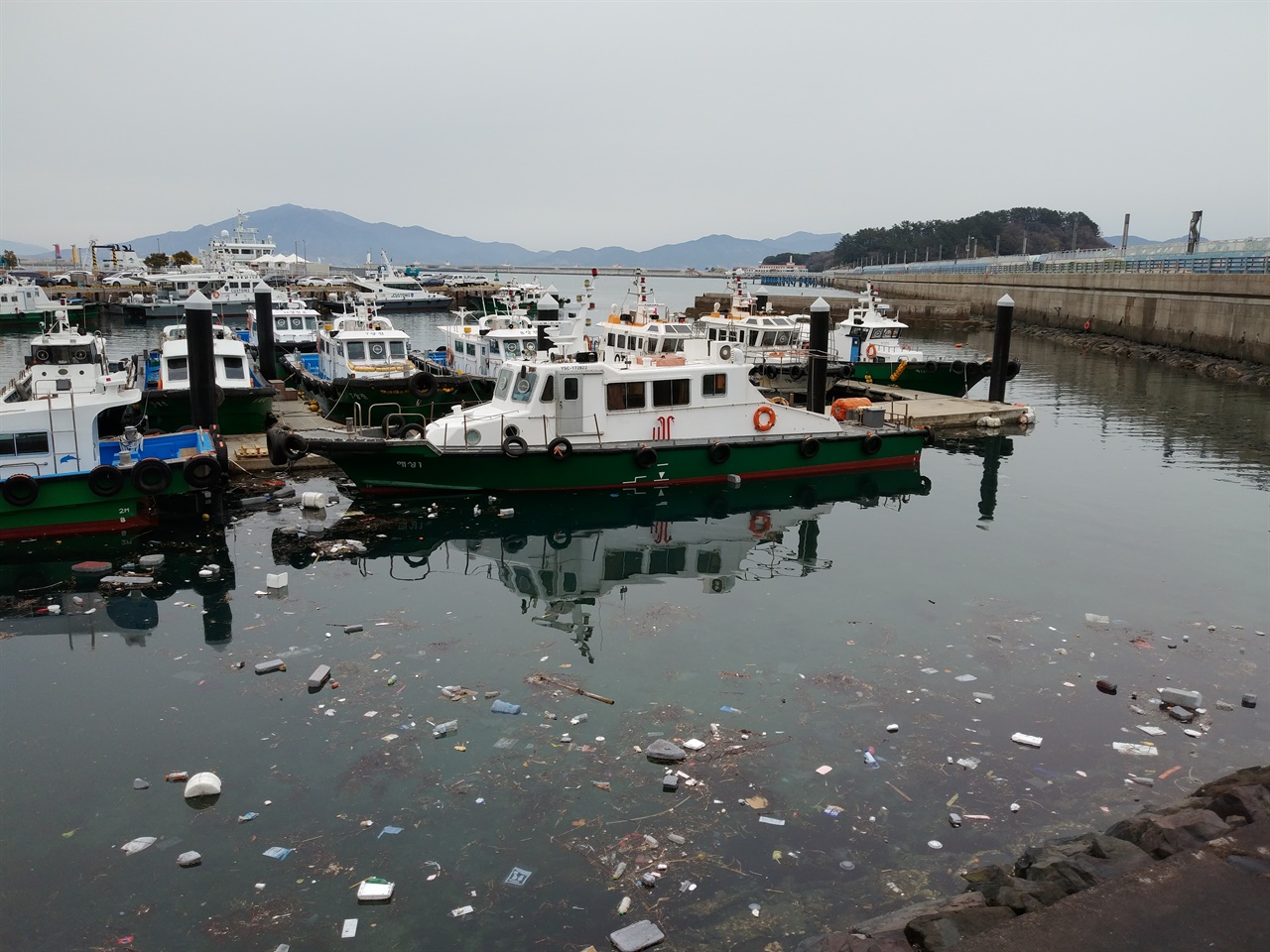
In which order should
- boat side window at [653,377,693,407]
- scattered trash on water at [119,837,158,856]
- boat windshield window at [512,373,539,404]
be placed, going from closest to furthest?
scattered trash on water at [119,837,158,856] < boat windshield window at [512,373,539,404] < boat side window at [653,377,693,407]

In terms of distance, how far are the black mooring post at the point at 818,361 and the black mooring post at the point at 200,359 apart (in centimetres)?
1337

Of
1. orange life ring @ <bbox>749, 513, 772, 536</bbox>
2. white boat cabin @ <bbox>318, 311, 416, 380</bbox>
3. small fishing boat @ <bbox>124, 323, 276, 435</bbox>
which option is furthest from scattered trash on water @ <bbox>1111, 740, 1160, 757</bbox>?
white boat cabin @ <bbox>318, 311, 416, 380</bbox>

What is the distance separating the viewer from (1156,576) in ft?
42.1

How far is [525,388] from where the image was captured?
16.6m

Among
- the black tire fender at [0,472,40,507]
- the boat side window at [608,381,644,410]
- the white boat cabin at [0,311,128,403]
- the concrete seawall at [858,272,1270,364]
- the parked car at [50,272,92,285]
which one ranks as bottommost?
the black tire fender at [0,472,40,507]

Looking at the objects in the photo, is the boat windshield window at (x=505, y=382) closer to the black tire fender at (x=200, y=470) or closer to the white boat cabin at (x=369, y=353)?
the black tire fender at (x=200, y=470)

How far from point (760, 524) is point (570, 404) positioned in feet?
13.6

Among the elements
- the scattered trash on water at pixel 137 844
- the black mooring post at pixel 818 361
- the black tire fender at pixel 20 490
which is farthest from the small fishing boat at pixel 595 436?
the scattered trash on water at pixel 137 844

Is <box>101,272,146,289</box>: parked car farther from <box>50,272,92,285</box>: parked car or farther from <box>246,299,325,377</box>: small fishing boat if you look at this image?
<box>246,299,325,377</box>: small fishing boat

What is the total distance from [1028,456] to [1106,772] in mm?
15234

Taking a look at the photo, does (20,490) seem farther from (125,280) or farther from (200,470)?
(125,280)

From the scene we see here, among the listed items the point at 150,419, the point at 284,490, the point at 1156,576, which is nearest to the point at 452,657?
the point at 284,490

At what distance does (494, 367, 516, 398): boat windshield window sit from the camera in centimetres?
1709

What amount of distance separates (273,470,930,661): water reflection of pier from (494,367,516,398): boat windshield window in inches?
87.1
